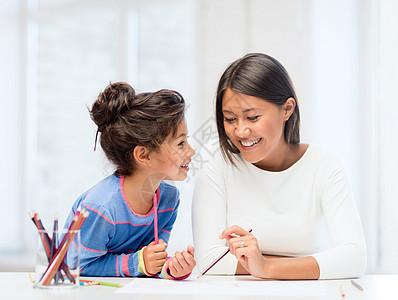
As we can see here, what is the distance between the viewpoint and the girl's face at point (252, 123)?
1.39 metres

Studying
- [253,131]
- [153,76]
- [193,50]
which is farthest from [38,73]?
[253,131]

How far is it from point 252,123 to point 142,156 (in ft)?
Result: 1.05

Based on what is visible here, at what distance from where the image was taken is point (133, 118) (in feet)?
4.66

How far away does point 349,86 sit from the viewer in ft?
7.90

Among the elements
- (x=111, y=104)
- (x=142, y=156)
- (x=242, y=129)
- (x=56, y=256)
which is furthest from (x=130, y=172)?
(x=56, y=256)

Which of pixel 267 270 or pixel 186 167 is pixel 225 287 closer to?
pixel 267 270

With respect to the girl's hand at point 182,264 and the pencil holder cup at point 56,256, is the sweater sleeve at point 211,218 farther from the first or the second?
the pencil holder cup at point 56,256

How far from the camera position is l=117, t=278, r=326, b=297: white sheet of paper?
108cm

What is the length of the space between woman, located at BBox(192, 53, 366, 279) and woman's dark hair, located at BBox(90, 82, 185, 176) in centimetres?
15

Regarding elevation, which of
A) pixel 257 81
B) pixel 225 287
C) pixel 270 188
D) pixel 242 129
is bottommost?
pixel 225 287

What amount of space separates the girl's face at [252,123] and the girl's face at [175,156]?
4.9 inches

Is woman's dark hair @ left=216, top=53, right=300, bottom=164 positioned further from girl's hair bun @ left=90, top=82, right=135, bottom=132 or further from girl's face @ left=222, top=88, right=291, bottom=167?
girl's hair bun @ left=90, top=82, right=135, bottom=132

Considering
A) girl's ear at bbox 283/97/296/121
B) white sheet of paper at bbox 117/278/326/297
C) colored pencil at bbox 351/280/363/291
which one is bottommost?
white sheet of paper at bbox 117/278/326/297

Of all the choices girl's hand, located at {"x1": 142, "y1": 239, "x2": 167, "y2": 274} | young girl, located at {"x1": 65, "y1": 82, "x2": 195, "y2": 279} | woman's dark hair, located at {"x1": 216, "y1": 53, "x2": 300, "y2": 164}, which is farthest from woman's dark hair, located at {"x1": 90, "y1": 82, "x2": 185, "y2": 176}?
girl's hand, located at {"x1": 142, "y1": 239, "x2": 167, "y2": 274}
